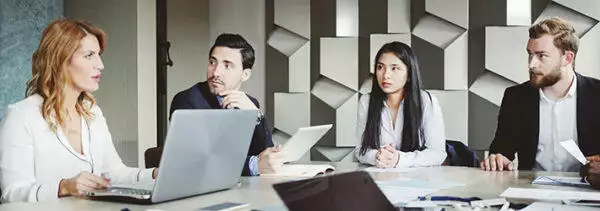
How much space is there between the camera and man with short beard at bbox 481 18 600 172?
3.33 m

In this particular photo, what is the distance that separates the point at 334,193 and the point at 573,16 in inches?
144

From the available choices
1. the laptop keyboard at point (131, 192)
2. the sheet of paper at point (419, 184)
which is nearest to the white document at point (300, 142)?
the sheet of paper at point (419, 184)

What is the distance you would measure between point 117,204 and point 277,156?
946mm

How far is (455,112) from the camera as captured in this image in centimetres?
476

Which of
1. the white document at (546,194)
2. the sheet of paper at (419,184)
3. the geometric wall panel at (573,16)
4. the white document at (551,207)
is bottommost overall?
the sheet of paper at (419,184)

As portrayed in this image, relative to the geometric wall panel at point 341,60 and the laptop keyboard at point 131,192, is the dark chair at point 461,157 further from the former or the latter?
the laptop keyboard at point 131,192

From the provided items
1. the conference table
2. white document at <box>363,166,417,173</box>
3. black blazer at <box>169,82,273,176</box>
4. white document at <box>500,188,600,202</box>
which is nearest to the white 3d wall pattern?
black blazer at <box>169,82,273,176</box>

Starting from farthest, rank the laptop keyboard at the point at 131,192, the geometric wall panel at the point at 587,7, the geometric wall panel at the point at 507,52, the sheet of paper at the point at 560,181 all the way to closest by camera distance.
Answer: the geometric wall panel at the point at 507,52 → the geometric wall panel at the point at 587,7 → the sheet of paper at the point at 560,181 → the laptop keyboard at the point at 131,192

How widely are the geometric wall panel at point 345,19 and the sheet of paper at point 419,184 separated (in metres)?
2.46

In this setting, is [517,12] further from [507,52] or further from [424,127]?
[424,127]

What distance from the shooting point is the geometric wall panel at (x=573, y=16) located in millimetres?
4477

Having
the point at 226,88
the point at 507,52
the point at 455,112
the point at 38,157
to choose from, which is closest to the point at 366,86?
the point at 455,112

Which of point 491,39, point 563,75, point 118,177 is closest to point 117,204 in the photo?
point 118,177

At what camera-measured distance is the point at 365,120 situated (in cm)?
387
